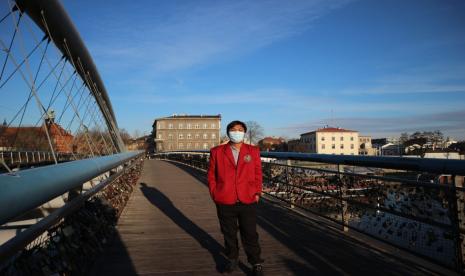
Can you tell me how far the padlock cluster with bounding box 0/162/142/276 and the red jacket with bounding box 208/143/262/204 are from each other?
55.2 inches

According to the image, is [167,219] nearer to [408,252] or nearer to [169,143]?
[408,252]

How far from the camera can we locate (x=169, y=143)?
363ft

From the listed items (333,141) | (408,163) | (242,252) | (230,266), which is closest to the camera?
(408,163)

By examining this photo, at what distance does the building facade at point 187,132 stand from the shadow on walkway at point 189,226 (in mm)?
100061

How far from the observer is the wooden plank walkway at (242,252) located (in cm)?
412

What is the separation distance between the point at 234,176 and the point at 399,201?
1890 millimetres

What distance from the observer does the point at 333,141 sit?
125938 millimetres

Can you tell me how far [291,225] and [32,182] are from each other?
15.5ft

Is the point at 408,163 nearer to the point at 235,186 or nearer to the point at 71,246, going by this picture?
the point at 235,186

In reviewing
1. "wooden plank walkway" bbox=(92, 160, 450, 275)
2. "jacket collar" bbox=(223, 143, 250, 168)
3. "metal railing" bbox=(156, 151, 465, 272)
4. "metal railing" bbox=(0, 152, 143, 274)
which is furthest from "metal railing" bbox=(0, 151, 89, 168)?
"metal railing" bbox=(0, 152, 143, 274)

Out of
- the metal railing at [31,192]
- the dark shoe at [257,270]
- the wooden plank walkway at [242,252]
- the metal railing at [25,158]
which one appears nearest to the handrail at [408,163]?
the wooden plank walkway at [242,252]

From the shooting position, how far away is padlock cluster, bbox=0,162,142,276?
2926 mm

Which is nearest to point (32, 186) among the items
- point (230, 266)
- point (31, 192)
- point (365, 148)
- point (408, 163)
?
point (31, 192)

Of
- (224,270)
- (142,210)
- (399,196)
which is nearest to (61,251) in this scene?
(224,270)
